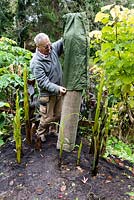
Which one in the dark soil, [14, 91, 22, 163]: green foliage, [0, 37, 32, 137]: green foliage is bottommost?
the dark soil

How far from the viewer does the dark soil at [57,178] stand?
288 centimetres

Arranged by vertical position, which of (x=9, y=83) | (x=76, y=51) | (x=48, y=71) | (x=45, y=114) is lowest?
(x=45, y=114)

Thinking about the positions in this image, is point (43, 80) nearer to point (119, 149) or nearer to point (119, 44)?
point (119, 44)

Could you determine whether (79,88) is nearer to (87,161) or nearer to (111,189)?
(87,161)

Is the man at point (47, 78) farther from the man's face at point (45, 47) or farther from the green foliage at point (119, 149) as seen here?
the green foliage at point (119, 149)

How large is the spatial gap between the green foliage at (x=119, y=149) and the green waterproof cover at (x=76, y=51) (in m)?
1.11

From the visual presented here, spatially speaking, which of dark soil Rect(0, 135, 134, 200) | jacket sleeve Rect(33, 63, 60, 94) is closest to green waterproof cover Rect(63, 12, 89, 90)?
jacket sleeve Rect(33, 63, 60, 94)

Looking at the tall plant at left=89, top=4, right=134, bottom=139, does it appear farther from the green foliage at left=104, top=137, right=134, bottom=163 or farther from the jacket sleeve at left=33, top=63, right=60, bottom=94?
the green foliage at left=104, top=137, right=134, bottom=163

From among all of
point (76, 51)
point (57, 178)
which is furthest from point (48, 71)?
point (57, 178)

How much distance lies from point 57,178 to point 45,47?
148 cm

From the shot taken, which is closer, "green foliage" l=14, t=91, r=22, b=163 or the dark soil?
the dark soil

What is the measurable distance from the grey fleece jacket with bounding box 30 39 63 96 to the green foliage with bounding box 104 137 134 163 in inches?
44.7

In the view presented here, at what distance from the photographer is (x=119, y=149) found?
15.0 ft

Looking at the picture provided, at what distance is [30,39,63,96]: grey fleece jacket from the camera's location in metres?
3.42
